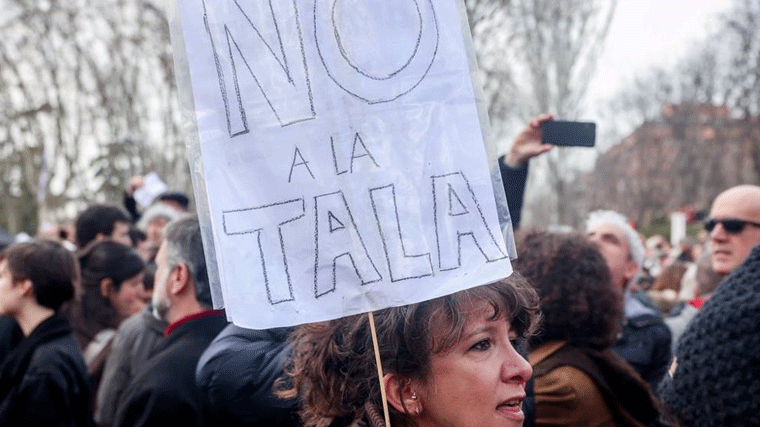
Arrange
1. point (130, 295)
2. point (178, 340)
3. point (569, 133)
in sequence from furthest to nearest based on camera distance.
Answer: point (130, 295) → point (178, 340) → point (569, 133)

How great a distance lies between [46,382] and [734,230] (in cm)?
322

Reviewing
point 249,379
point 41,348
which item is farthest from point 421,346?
point 41,348

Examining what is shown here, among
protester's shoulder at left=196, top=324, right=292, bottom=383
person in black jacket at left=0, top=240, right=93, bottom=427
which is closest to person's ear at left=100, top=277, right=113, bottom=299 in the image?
person in black jacket at left=0, top=240, right=93, bottom=427

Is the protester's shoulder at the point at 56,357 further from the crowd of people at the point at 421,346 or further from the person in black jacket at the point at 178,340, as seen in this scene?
the person in black jacket at the point at 178,340

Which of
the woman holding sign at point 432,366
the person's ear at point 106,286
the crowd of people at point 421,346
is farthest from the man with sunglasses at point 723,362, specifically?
the person's ear at point 106,286

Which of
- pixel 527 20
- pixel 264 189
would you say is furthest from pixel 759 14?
pixel 264 189

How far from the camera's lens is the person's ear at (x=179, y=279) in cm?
307

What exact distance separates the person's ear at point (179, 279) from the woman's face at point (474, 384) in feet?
4.59

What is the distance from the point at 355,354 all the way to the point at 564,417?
3.64 feet

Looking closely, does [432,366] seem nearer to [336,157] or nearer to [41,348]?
[336,157]

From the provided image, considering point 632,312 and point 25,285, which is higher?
point 25,285

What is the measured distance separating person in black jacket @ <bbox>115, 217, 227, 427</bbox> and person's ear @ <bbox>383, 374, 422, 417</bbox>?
1.16 meters

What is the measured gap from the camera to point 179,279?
10.1ft

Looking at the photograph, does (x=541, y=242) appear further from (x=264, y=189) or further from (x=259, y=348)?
(x=264, y=189)
